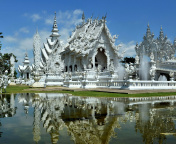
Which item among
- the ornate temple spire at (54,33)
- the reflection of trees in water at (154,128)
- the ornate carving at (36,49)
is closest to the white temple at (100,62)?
the ornate temple spire at (54,33)

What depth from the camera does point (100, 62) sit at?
122ft

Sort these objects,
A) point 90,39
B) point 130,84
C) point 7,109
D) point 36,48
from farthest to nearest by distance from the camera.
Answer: point 36,48 < point 90,39 < point 130,84 < point 7,109

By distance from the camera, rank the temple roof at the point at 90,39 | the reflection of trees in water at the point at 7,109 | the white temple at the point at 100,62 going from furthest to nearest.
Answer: the temple roof at the point at 90,39 < the white temple at the point at 100,62 < the reflection of trees in water at the point at 7,109

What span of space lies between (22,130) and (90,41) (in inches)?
1113

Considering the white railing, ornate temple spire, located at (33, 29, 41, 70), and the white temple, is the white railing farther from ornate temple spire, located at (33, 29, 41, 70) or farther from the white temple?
ornate temple spire, located at (33, 29, 41, 70)

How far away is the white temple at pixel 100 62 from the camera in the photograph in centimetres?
2321

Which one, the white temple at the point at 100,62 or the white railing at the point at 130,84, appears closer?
the white railing at the point at 130,84

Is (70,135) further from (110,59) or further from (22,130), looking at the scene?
(110,59)

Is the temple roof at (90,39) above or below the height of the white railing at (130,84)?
above

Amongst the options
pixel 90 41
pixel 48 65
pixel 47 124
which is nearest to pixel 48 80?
pixel 48 65

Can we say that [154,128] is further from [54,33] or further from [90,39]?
[54,33]

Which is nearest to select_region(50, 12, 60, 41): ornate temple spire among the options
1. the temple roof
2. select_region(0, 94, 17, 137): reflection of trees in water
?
the temple roof

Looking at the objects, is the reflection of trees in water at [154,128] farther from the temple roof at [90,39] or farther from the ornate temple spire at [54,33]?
the ornate temple spire at [54,33]

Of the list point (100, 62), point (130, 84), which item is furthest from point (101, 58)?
point (130, 84)
